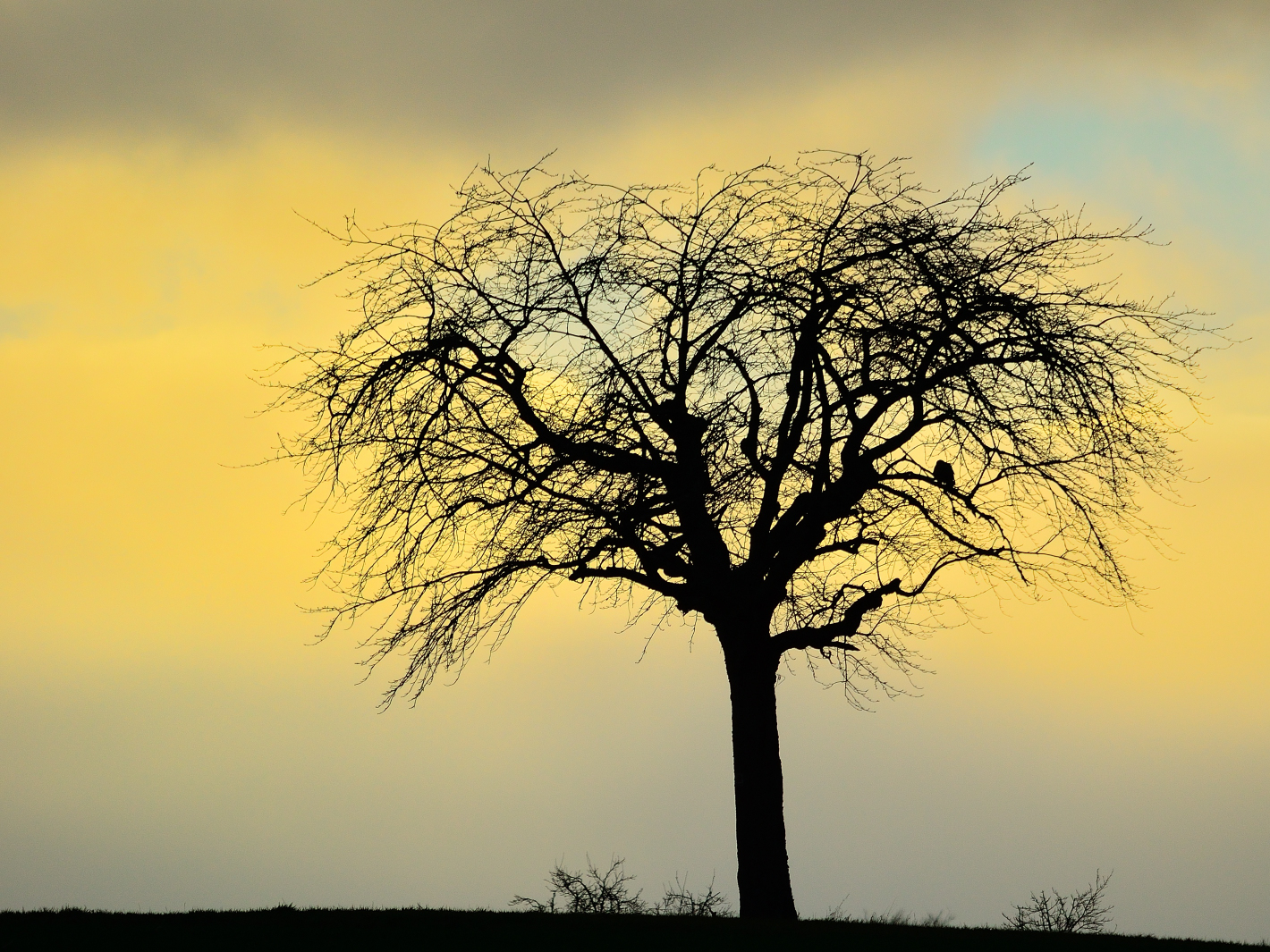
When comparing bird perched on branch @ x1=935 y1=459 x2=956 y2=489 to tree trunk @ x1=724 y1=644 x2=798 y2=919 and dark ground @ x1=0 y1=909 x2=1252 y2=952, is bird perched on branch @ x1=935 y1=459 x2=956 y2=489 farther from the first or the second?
dark ground @ x1=0 y1=909 x2=1252 y2=952

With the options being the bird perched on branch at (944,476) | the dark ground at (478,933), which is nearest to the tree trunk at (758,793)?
the dark ground at (478,933)

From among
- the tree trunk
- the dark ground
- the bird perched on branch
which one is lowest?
the dark ground

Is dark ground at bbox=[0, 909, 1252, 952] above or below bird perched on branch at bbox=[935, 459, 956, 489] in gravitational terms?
below

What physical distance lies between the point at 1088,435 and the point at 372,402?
7.08 meters

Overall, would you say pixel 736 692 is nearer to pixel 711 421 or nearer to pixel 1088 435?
pixel 711 421

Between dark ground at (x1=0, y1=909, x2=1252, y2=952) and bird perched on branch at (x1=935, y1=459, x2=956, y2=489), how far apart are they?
14.3 ft

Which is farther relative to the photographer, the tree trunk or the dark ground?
the tree trunk

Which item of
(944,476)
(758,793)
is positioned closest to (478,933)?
(758,793)

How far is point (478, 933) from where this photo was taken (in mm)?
11070

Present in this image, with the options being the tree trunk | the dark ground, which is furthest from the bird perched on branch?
the dark ground

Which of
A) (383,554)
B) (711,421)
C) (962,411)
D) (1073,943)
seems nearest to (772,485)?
(711,421)

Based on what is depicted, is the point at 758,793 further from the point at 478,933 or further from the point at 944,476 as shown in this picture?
the point at 944,476

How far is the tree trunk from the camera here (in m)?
13.0

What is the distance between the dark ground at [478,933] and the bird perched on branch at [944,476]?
4.35m
